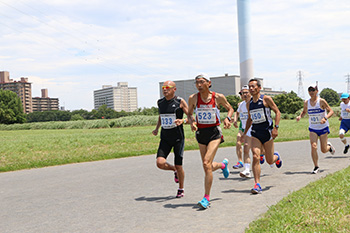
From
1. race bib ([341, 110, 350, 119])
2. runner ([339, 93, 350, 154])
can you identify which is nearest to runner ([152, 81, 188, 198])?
runner ([339, 93, 350, 154])

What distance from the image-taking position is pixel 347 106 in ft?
43.9

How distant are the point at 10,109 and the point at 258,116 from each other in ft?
383

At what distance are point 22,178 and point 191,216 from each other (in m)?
6.81

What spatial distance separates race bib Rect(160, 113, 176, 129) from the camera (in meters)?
7.40

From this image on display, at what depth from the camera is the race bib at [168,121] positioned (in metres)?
7.40

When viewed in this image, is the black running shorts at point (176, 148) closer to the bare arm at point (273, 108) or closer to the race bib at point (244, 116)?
the bare arm at point (273, 108)

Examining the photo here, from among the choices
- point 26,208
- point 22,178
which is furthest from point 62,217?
point 22,178

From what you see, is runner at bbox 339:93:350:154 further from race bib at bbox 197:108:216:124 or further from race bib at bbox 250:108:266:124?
race bib at bbox 197:108:216:124

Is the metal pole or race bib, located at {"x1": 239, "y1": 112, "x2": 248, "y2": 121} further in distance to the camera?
the metal pole

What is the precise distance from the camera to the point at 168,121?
24.4 ft

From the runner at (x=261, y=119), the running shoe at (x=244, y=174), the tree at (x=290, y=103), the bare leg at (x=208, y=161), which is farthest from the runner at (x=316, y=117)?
the tree at (x=290, y=103)

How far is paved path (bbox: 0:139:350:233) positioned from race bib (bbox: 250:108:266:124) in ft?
4.49

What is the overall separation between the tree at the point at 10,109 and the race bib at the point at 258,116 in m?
114

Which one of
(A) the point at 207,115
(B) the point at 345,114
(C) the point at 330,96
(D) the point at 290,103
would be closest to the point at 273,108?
(A) the point at 207,115
